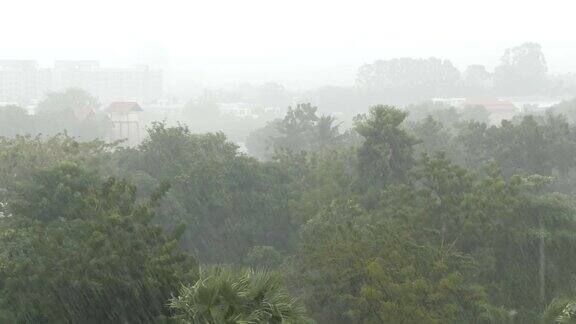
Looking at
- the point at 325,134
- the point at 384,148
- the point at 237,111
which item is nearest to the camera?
the point at 384,148

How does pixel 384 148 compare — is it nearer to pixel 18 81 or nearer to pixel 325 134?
pixel 325 134

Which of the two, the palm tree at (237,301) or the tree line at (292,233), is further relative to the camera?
the tree line at (292,233)

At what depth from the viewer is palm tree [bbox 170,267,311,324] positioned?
42.7ft

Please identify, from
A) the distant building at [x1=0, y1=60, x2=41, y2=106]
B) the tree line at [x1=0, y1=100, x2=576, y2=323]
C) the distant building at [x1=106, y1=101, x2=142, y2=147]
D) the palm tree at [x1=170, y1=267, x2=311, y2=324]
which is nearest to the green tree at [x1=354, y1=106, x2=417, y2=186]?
the tree line at [x1=0, y1=100, x2=576, y2=323]

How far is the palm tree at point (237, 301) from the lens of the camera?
42.7 ft

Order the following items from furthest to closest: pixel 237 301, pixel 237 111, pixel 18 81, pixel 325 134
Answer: pixel 18 81, pixel 237 111, pixel 325 134, pixel 237 301

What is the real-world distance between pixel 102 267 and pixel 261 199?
55.9ft

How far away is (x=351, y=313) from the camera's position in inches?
722

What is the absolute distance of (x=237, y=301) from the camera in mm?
13219

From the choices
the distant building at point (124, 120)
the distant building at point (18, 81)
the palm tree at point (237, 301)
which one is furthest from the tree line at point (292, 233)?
the distant building at point (18, 81)

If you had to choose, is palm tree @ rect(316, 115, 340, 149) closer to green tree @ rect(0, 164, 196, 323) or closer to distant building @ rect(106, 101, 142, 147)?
green tree @ rect(0, 164, 196, 323)

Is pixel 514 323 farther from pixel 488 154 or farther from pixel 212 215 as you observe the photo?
pixel 488 154

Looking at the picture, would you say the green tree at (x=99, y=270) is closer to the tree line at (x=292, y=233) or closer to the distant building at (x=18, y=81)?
the tree line at (x=292, y=233)

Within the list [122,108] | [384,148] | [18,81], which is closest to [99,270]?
[384,148]
